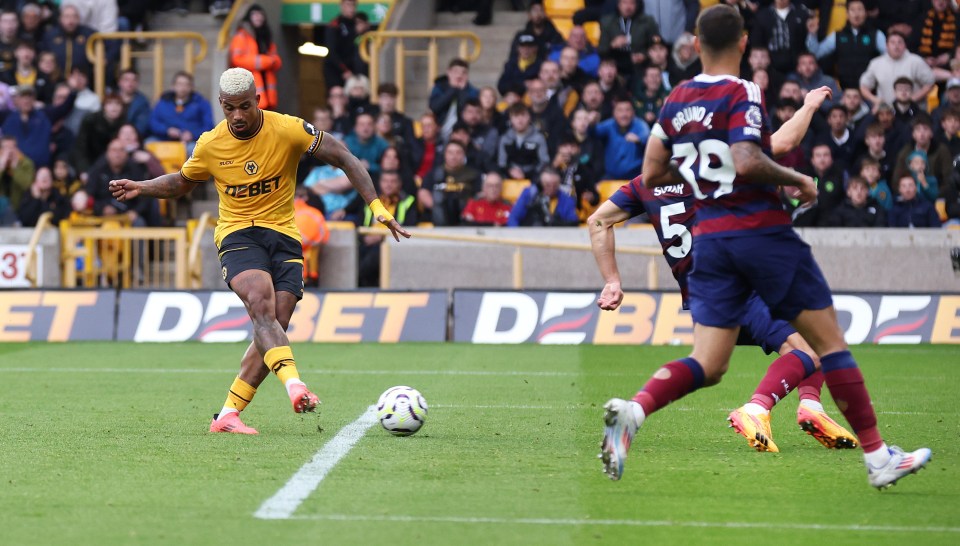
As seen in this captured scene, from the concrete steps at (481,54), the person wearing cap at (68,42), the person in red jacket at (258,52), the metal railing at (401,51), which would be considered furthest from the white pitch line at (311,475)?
the concrete steps at (481,54)

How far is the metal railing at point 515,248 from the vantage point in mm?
18062

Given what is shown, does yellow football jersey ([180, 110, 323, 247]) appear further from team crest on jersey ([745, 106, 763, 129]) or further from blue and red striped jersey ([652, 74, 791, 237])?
team crest on jersey ([745, 106, 763, 129])

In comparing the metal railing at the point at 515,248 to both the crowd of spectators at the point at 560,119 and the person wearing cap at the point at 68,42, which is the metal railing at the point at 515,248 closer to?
the crowd of spectators at the point at 560,119

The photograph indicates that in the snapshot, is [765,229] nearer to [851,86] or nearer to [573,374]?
[573,374]

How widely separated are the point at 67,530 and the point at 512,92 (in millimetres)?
15478

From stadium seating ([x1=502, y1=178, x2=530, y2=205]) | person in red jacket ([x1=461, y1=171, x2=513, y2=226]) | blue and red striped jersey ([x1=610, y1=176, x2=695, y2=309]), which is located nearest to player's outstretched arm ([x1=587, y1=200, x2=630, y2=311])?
blue and red striped jersey ([x1=610, y1=176, x2=695, y2=309])

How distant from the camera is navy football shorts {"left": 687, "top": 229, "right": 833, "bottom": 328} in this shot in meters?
6.43

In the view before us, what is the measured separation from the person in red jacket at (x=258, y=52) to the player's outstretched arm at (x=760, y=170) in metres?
16.5

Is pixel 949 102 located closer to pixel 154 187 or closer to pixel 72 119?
pixel 72 119

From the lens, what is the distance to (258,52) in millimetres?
22578

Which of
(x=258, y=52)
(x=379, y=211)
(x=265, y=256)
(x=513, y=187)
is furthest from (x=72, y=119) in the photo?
(x=379, y=211)

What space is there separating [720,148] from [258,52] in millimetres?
16942

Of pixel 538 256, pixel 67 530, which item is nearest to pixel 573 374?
pixel 538 256

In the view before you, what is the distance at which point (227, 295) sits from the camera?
56.4 ft
